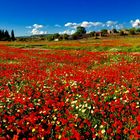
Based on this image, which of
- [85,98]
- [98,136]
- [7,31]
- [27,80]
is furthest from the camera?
[7,31]

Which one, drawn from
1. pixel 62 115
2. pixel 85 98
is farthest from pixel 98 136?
pixel 85 98

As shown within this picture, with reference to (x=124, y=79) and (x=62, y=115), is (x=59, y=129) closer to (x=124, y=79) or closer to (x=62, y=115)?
(x=62, y=115)

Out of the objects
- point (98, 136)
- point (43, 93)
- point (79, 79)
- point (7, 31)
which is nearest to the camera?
point (98, 136)

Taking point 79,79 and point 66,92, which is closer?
point 66,92

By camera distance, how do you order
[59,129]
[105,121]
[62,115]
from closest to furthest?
[59,129] < [105,121] < [62,115]

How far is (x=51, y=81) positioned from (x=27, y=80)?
1626mm

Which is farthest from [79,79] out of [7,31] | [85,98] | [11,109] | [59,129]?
[7,31]

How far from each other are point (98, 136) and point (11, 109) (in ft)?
10.6

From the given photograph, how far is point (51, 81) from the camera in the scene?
13297 millimetres

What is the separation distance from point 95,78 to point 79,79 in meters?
0.85

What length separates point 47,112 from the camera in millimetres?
8047

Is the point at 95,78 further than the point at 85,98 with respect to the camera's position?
Yes

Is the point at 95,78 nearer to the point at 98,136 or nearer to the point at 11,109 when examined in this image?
the point at 11,109

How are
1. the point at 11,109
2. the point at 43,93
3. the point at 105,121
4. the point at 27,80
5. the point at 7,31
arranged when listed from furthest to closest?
1. the point at 7,31
2. the point at 27,80
3. the point at 43,93
4. the point at 11,109
5. the point at 105,121
